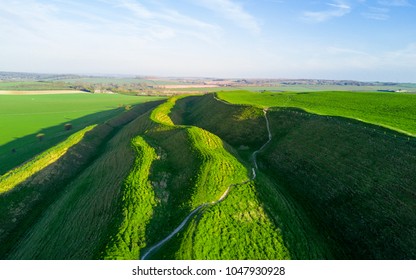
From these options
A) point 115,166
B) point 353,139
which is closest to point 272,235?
point 353,139

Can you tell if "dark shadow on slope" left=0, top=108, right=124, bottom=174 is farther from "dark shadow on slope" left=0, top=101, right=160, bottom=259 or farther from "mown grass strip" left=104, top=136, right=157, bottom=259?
"mown grass strip" left=104, top=136, right=157, bottom=259

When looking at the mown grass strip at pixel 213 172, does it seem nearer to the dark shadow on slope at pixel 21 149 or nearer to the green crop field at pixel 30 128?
the dark shadow on slope at pixel 21 149

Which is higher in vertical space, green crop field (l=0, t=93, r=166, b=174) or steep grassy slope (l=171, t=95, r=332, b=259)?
steep grassy slope (l=171, t=95, r=332, b=259)

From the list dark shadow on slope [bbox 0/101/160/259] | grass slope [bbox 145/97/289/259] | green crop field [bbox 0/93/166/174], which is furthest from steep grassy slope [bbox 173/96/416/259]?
green crop field [bbox 0/93/166/174]

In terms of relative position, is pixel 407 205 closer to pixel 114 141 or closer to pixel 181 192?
pixel 181 192

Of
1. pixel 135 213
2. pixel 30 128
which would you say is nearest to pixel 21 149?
pixel 30 128

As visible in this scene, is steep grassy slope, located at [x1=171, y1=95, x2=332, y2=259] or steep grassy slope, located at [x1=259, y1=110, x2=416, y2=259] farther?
steep grassy slope, located at [x1=171, y1=95, x2=332, y2=259]

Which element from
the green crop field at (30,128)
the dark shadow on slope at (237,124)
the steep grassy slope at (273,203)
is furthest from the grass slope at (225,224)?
the green crop field at (30,128)
